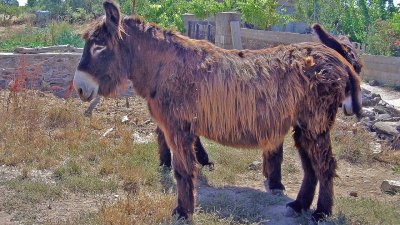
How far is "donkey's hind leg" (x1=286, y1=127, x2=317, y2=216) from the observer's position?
18.7 feet

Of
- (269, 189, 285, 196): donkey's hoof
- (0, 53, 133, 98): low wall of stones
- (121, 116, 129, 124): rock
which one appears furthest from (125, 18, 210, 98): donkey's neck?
(0, 53, 133, 98): low wall of stones

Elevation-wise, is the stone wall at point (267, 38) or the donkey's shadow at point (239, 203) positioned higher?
the stone wall at point (267, 38)

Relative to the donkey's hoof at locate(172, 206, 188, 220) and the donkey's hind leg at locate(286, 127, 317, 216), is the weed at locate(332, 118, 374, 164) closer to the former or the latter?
the donkey's hind leg at locate(286, 127, 317, 216)

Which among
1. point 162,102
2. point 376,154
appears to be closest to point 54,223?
point 162,102

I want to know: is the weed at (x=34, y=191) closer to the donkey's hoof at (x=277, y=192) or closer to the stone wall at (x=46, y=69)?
the donkey's hoof at (x=277, y=192)

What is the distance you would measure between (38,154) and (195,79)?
3.48 metres

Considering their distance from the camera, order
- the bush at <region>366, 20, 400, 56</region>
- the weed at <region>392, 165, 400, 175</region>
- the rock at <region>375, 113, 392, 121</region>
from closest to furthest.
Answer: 1. the weed at <region>392, 165, 400, 175</region>
2. the rock at <region>375, 113, 392, 121</region>
3. the bush at <region>366, 20, 400, 56</region>

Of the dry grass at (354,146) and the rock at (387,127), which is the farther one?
A: the rock at (387,127)

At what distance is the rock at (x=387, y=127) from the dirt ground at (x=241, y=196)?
39.3 inches

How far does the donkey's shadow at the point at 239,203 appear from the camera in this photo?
580 centimetres

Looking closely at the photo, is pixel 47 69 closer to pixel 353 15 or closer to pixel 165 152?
pixel 165 152

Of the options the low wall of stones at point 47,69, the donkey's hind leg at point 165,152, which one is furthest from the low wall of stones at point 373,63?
the donkey's hind leg at point 165,152

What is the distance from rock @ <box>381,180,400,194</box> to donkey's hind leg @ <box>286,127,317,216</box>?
1462 millimetres

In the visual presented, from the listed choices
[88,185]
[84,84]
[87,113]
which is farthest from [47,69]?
[84,84]
